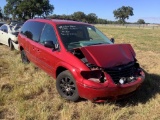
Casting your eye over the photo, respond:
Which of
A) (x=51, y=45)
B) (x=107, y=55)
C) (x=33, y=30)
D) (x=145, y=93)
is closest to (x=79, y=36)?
(x=51, y=45)

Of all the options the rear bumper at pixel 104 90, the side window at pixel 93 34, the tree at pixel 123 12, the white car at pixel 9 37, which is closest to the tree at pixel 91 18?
the tree at pixel 123 12

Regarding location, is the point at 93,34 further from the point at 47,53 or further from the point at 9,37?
the point at 9,37

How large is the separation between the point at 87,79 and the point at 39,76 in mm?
2430

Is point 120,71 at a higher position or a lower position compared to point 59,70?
higher

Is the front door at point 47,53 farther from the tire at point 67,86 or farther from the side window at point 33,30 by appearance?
the tire at point 67,86

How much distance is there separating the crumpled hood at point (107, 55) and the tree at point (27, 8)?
66423 millimetres

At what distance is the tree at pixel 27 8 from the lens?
68938 millimetres

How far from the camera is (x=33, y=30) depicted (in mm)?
6918

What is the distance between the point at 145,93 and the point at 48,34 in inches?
108

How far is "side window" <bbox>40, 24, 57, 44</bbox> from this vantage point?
5672 millimetres

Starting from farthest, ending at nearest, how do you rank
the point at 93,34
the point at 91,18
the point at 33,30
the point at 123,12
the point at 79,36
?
the point at 91,18
the point at 123,12
the point at 33,30
the point at 93,34
the point at 79,36

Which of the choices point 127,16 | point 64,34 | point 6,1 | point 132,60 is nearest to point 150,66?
point 132,60

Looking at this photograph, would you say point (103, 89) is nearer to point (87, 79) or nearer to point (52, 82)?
point (87, 79)

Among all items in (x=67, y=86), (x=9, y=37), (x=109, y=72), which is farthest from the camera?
(x=9, y=37)
